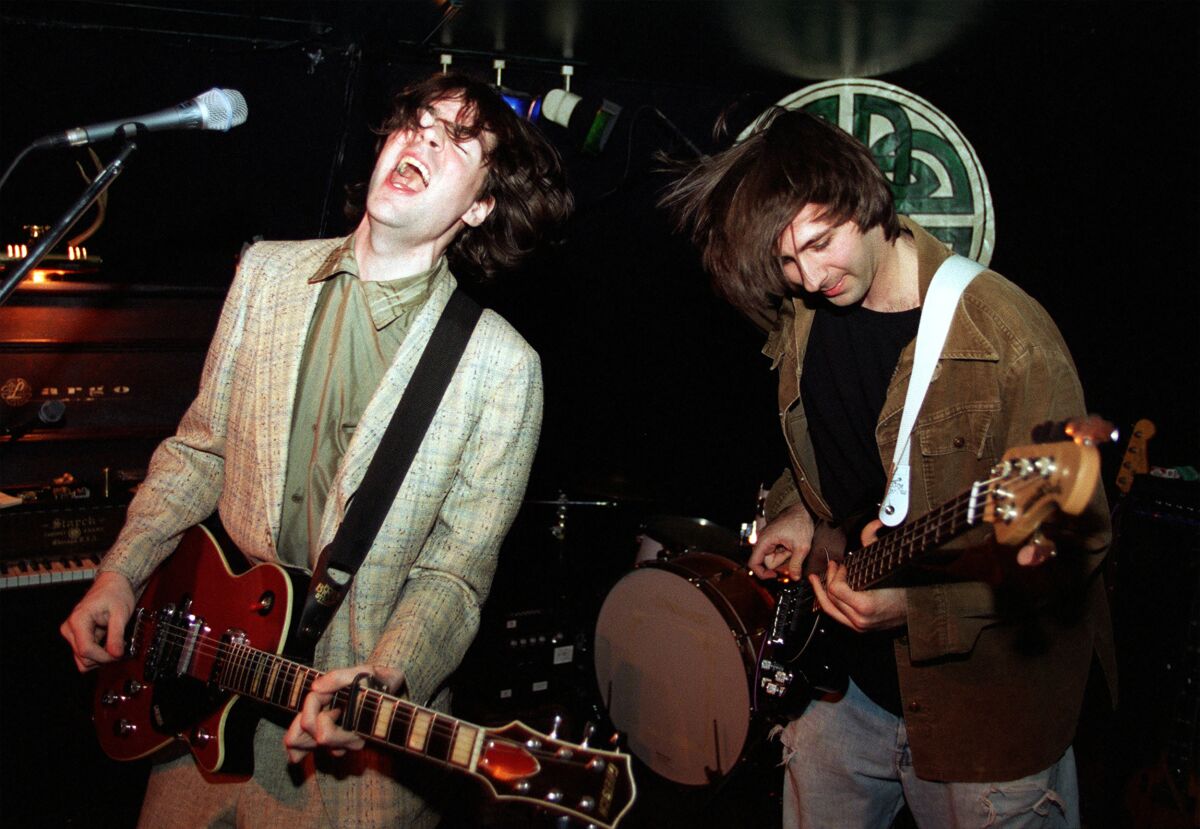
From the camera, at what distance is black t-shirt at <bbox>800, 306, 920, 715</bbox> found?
2.35m

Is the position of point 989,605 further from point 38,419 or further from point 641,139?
point 38,419

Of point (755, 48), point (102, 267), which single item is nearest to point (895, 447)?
point (755, 48)

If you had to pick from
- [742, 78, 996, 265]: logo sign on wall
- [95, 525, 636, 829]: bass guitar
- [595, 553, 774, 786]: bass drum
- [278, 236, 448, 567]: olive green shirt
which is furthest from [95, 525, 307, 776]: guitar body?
[742, 78, 996, 265]: logo sign on wall

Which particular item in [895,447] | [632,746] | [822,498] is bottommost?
[632,746]

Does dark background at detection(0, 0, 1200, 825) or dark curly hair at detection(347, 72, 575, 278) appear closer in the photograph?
dark curly hair at detection(347, 72, 575, 278)

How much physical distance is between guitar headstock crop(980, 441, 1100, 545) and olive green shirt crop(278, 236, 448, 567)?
150 cm

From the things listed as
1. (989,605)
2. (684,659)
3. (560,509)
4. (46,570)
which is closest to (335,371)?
(989,605)

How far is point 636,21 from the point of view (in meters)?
3.91

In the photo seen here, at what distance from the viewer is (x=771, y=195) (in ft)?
7.91

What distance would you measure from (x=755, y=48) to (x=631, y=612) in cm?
286

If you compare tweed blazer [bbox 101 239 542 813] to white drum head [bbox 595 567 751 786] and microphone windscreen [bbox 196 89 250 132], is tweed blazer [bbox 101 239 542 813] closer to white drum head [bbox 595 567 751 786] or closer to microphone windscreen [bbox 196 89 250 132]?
microphone windscreen [bbox 196 89 250 132]

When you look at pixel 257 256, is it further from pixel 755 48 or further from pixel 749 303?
pixel 755 48

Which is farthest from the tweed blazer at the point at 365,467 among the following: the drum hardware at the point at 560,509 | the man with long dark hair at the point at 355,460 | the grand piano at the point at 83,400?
the drum hardware at the point at 560,509

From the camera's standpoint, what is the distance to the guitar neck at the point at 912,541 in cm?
176
